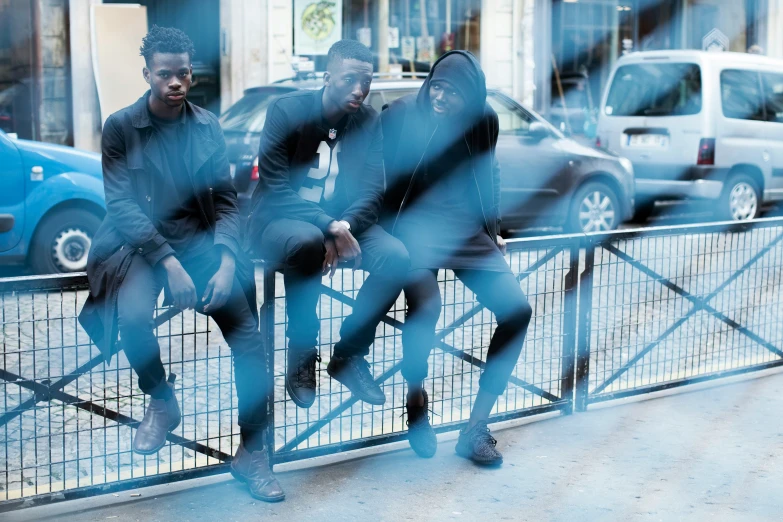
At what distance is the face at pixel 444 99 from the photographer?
13.8 ft

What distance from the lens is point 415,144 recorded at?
431cm

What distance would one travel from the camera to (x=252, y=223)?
4.14m

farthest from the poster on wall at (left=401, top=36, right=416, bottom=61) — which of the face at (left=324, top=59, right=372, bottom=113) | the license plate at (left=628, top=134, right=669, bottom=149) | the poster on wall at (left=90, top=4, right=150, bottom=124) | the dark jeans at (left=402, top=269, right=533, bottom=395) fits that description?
the face at (left=324, top=59, right=372, bottom=113)

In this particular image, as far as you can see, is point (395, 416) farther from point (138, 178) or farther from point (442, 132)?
point (138, 178)

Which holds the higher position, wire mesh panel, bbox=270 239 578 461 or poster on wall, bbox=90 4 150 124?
poster on wall, bbox=90 4 150 124

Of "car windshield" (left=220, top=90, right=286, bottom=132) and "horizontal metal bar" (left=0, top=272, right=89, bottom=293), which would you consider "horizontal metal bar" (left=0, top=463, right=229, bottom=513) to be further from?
"car windshield" (left=220, top=90, right=286, bottom=132)

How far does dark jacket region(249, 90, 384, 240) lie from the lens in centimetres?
405

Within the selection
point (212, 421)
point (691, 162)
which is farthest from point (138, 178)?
point (691, 162)

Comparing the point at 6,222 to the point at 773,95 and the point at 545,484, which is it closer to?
the point at 545,484

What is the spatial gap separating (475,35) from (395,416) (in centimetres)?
1282

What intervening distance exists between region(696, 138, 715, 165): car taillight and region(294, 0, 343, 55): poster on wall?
16.9 feet

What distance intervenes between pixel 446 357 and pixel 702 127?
7726 mm

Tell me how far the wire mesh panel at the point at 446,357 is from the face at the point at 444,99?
0.63 metres

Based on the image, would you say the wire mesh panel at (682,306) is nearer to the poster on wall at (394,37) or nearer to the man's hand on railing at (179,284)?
the man's hand on railing at (179,284)
